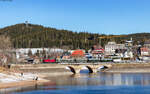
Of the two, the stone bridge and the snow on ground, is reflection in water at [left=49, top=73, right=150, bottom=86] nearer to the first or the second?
the snow on ground

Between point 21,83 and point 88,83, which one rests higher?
point 21,83

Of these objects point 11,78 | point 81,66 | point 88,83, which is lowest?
point 88,83

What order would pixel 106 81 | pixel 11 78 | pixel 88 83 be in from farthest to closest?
pixel 106 81 < pixel 11 78 < pixel 88 83

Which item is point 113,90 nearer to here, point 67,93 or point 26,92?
point 67,93

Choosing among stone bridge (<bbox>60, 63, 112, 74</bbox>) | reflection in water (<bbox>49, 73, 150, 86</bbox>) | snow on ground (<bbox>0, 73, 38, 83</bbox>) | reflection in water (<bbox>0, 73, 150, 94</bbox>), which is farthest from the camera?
stone bridge (<bbox>60, 63, 112, 74</bbox>)

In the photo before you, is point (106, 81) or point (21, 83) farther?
point (106, 81)

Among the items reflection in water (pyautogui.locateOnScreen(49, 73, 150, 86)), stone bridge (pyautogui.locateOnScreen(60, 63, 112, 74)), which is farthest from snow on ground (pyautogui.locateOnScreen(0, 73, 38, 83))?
stone bridge (pyautogui.locateOnScreen(60, 63, 112, 74))

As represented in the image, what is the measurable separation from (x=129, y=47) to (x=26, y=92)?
142 meters

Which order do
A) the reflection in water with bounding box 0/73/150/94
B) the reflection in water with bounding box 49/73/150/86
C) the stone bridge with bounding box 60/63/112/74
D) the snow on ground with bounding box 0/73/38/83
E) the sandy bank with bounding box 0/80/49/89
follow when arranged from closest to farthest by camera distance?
the reflection in water with bounding box 0/73/150/94 < the sandy bank with bounding box 0/80/49/89 < the snow on ground with bounding box 0/73/38/83 < the reflection in water with bounding box 49/73/150/86 < the stone bridge with bounding box 60/63/112/74

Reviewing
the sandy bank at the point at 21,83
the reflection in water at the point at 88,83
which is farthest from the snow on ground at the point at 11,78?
the reflection in water at the point at 88,83

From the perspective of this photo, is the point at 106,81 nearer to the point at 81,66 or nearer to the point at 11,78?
the point at 11,78

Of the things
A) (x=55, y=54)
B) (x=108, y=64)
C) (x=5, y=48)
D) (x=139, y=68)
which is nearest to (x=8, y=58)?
(x=5, y=48)

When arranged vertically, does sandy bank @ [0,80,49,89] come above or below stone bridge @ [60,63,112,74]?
below

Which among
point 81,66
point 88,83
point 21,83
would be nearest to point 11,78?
point 21,83
